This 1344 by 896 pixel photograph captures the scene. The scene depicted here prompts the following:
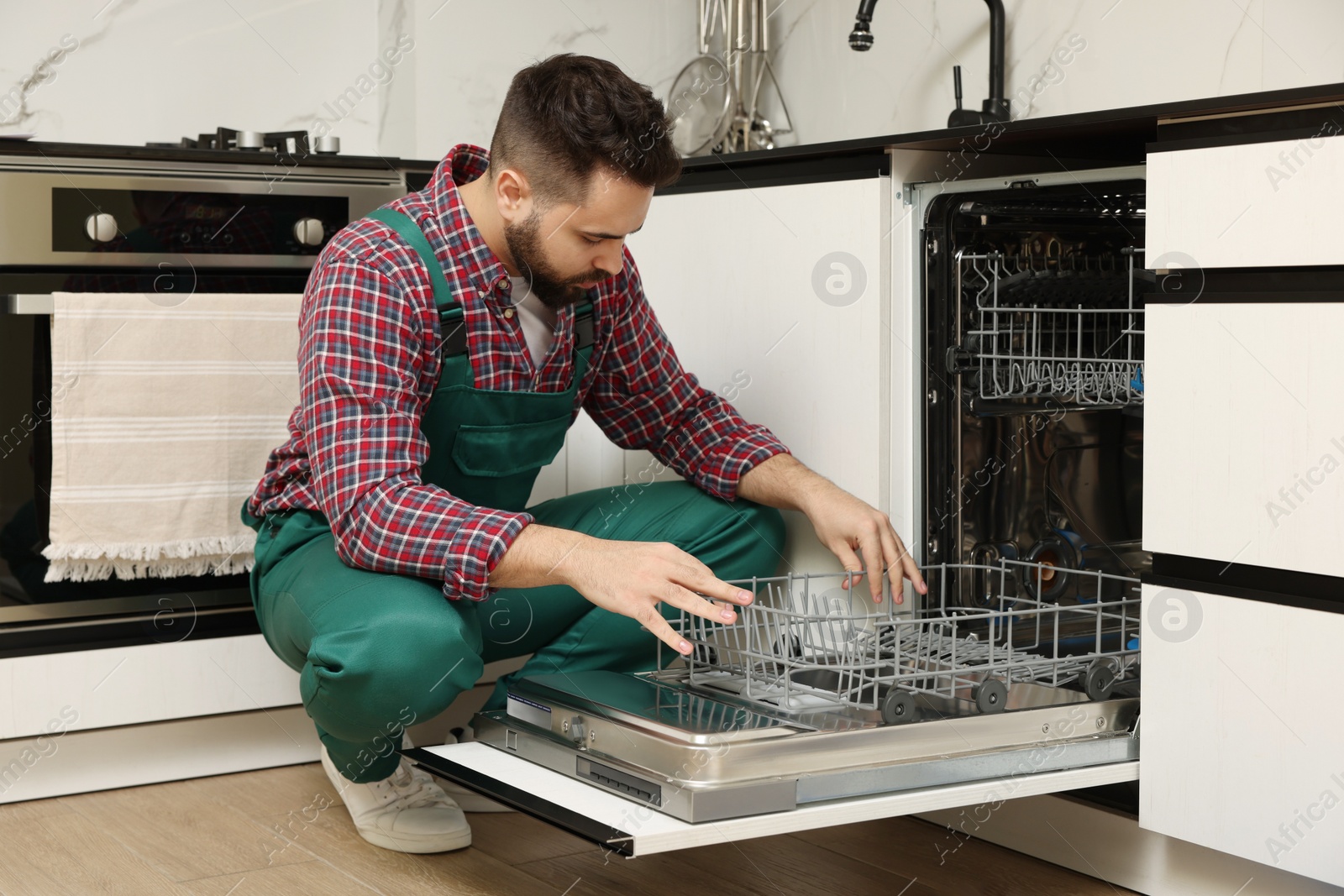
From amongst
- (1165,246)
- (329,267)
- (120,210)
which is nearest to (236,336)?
(120,210)

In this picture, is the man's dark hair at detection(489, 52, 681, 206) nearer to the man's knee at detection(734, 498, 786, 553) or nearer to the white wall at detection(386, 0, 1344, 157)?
the man's knee at detection(734, 498, 786, 553)

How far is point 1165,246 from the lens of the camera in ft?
4.96

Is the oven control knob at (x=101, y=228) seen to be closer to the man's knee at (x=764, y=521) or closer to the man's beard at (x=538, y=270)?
the man's beard at (x=538, y=270)

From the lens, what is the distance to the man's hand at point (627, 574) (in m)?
1.38

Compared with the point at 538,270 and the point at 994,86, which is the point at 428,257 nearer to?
the point at 538,270

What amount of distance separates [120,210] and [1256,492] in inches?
62.1

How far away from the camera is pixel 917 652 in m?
1.52

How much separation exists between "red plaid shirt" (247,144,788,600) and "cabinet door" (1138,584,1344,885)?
0.60 meters

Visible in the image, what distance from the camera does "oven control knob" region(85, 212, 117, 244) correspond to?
6.77 ft

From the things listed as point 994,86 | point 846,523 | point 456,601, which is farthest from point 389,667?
point 994,86

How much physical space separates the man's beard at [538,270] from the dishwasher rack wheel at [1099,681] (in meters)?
0.72

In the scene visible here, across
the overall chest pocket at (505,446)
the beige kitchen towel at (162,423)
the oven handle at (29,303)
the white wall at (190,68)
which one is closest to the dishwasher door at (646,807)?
the overall chest pocket at (505,446)

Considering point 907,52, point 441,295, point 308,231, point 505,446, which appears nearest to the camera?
point 441,295

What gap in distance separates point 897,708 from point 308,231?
4.19ft
